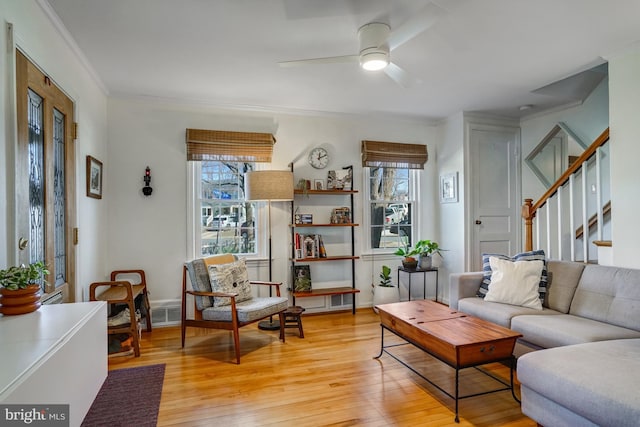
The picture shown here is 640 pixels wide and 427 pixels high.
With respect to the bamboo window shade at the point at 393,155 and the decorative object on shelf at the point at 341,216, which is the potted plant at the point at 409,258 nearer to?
the decorative object on shelf at the point at 341,216

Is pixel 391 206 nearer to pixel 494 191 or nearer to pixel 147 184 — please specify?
pixel 494 191

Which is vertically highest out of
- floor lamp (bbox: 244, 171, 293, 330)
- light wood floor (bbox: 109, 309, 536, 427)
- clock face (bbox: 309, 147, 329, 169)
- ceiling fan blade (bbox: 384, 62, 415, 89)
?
ceiling fan blade (bbox: 384, 62, 415, 89)

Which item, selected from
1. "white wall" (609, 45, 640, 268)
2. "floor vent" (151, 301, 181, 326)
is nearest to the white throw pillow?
"white wall" (609, 45, 640, 268)

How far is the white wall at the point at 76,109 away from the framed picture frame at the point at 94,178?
0.07m

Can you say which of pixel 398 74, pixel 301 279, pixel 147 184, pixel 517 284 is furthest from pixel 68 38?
pixel 517 284

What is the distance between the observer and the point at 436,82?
12.1ft

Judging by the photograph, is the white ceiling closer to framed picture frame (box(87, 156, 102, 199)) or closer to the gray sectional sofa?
framed picture frame (box(87, 156, 102, 199))

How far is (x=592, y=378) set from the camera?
170 cm

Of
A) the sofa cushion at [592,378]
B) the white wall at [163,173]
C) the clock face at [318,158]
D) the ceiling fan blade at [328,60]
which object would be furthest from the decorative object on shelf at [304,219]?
the sofa cushion at [592,378]

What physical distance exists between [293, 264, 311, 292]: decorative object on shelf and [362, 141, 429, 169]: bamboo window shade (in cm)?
157

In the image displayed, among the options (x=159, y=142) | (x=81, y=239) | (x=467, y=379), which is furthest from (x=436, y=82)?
(x=81, y=239)

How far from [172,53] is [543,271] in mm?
3514

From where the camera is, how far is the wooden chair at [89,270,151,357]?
10.5ft

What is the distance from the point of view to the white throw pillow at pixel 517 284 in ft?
9.82
